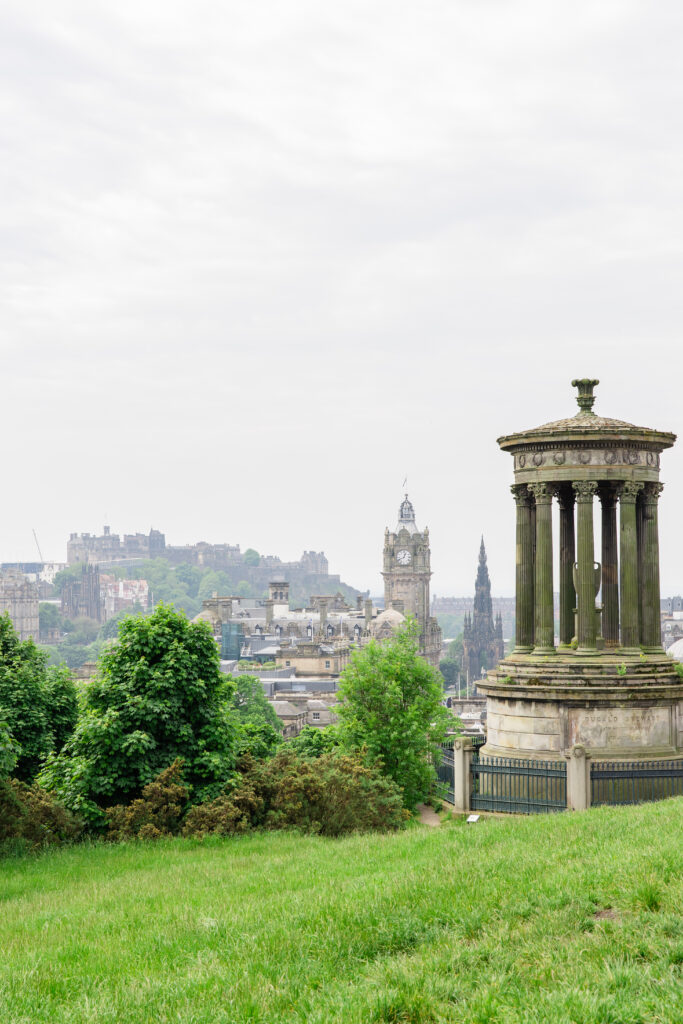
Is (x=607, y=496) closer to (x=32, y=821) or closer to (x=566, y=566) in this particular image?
(x=566, y=566)

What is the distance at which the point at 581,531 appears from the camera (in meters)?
26.2

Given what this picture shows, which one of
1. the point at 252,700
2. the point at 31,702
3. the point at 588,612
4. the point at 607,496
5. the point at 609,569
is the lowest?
the point at 252,700

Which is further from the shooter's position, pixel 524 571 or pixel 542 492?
pixel 524 571

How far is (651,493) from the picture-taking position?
26938mm

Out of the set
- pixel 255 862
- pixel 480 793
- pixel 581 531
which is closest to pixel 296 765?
pixel 480 793

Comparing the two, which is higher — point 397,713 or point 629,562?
point 629,562

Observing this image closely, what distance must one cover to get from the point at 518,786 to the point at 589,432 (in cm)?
850

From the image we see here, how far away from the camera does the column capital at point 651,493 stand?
88.1ft

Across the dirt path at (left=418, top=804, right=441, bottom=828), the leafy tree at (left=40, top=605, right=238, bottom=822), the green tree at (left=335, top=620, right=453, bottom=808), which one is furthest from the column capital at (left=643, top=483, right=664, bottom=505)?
the leafy tree at (left=40, top=605, right=238, bottom=822)

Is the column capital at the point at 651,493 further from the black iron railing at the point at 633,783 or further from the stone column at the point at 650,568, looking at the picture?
the black iron railing at the point at 633,783

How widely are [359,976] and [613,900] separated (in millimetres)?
2754

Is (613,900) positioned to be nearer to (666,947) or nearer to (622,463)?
(666,947)

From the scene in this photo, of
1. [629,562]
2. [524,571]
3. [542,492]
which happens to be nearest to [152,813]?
[524,571]

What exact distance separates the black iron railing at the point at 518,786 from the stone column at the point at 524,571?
3.64m
